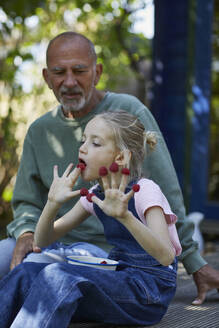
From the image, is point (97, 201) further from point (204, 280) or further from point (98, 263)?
point (204, 280)

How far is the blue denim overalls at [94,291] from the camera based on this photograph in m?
1.85

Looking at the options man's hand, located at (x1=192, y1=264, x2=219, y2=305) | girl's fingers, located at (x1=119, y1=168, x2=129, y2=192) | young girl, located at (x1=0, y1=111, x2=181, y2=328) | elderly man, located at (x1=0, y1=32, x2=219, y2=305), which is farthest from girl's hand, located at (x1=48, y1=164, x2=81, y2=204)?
man's hand, located at (x1=192, y1=264, x2=219, y2=305)

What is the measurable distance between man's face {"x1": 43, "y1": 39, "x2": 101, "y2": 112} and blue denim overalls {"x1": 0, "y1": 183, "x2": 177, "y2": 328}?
2.07ft

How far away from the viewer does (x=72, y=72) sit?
8.79 feet

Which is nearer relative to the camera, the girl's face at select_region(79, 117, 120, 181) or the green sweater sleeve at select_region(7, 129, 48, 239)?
the girl's face at select_region(79, 117, 120, 181)

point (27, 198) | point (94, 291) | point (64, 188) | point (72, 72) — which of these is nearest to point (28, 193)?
point (27, 198)

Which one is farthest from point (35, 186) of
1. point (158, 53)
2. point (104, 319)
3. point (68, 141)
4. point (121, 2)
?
point (121, 2)

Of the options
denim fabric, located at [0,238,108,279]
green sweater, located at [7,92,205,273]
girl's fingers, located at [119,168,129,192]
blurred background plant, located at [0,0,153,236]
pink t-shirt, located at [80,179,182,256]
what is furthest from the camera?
blurred background plant, located at [0,0,153,236]

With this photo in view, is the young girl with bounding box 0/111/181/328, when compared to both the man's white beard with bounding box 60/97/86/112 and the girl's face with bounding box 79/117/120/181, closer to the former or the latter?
the girl's face with bounding box 79/117/120/181

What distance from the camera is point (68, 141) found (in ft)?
9.20

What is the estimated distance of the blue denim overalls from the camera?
1.85 meters

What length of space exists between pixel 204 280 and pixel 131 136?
893 millimetres

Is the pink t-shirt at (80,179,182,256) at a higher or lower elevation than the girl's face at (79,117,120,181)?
lower

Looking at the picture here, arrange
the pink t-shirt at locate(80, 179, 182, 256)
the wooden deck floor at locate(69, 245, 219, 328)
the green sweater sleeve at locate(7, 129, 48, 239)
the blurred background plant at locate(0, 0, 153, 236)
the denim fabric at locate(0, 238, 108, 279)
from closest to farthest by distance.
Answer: the pink t-shirt at locate(80, 179, 182, 256) < the wooden deck floor at locate(69, 245, 219, 328) < the denim fabric at locate(0, 238, 108, 279) < the green sweater sleeve at locate(7, 129, 48, 239) < the blurred background plant at locate(0, 0, 153, 236)
